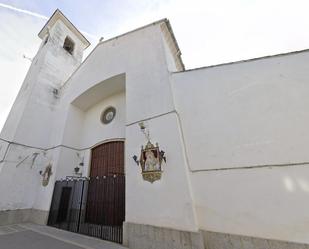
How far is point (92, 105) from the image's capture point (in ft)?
29.0

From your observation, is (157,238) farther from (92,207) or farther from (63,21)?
(63,21)

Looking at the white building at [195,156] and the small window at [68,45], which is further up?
the small window at [68,45]

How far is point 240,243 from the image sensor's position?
3205 millimetres

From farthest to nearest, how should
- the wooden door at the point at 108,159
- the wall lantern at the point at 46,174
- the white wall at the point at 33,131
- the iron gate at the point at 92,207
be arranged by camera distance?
the wall lantern at the point at 46,174, the wooden door at the point at 108,159, the white wall at the point at 33,131, the iron gate at the point at 92,207

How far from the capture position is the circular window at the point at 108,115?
7811 mm

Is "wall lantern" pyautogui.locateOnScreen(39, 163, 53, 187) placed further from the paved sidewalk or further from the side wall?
the side wall

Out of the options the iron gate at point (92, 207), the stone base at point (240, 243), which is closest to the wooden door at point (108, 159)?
the iron gate at point (92, 207)

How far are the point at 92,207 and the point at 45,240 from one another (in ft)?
4.70

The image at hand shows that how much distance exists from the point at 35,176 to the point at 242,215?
27.7 ft

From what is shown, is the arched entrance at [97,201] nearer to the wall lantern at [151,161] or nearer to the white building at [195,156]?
the white building at [195,156]

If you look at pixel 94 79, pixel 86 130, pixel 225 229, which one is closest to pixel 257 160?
pixel 225 229

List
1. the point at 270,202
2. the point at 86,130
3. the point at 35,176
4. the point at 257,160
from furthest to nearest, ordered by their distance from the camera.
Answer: the point at 86,130
the point at 35,176
the point at 257,160
the point at 270,202

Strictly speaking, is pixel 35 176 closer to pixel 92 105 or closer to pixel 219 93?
pixel 92 105

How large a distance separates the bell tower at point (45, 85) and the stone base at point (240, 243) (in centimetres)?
837
